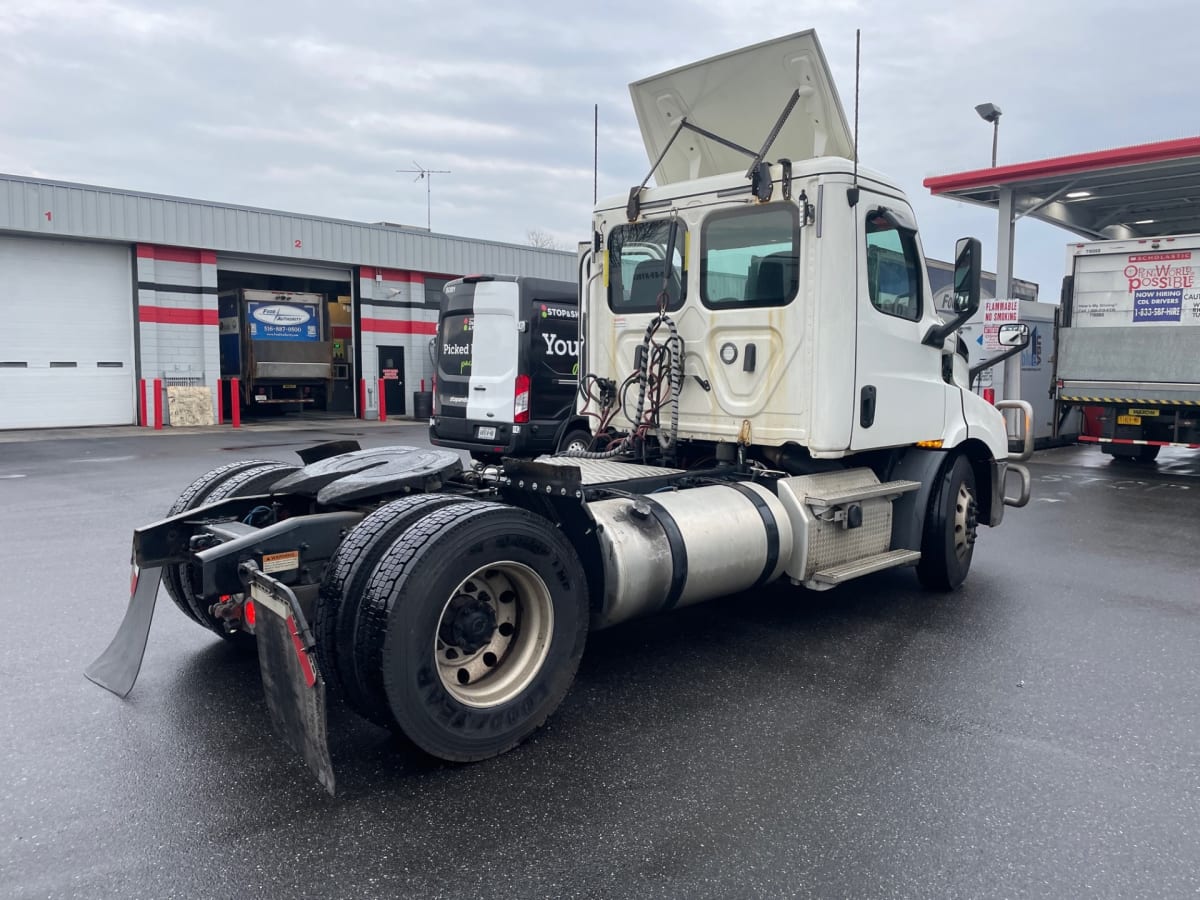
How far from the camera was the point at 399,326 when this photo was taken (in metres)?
26.2

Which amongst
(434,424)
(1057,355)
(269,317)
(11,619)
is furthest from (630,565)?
(269,317)

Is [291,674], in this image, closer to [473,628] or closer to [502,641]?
[473,628]

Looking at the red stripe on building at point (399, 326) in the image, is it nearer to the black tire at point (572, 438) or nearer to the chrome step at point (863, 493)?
the black tire at point (572, 438)

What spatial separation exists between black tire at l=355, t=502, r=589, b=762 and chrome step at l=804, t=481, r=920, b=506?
1.84m

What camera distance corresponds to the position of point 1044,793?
333cm

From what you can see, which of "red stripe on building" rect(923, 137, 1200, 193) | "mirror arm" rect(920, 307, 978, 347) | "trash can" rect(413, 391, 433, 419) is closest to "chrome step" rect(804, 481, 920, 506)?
"mirror arm" rect(920, 307, 978, 347)

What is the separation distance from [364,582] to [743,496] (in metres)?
2.35

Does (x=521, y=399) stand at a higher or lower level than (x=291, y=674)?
higher

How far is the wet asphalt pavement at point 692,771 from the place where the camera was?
2.79 meters

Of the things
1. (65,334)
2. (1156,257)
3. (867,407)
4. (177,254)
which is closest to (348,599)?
(867,407)

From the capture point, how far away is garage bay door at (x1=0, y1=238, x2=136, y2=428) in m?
19.5

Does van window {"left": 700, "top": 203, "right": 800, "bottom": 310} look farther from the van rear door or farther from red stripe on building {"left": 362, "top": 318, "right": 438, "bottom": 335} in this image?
red stripe on building {"left": 362, "top": 318, "right": 438, "bottom": 335}

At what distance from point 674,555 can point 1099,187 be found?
17.3 meters

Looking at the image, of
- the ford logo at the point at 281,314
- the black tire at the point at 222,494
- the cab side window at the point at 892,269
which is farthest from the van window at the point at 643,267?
the ford logo at the point at 281,314
